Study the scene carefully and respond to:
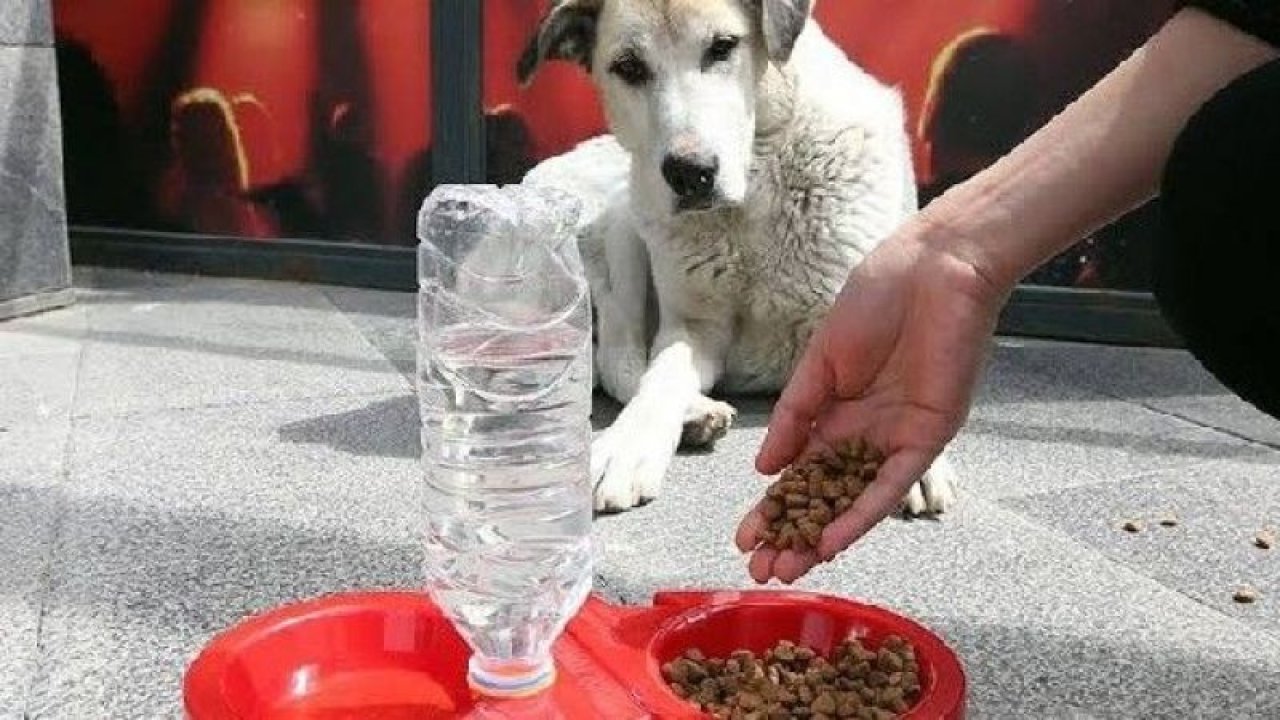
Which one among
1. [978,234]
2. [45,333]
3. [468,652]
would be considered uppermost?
[978,234]

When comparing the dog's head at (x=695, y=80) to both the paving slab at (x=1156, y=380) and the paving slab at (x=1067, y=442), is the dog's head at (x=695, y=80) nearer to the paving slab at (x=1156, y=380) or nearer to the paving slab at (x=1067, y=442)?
the paving slab at (x=1067, y=442)

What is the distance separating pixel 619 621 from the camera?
149 cm

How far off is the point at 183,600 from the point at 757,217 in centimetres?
155

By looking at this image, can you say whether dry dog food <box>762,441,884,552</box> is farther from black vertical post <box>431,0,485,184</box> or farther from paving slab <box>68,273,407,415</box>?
black vertical post <box>431,0,485,184</box>

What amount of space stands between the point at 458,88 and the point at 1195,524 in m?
3.00

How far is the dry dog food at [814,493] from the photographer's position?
1.49 meters

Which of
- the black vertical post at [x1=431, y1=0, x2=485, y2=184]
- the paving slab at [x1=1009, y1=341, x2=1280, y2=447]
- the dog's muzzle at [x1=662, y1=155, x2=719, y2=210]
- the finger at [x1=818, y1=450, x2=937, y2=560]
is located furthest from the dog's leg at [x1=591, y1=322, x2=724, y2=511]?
the black vertical post at [x1=431, y1=0, x2=485, y2=184]

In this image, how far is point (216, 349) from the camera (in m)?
3.71

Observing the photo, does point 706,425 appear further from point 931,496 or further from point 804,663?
point 804,663

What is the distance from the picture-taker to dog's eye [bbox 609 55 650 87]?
287cm

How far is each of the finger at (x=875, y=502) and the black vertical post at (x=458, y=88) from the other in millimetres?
3269

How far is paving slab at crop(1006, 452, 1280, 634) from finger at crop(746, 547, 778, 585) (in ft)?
2.61

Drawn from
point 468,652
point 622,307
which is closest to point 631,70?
point 622,307

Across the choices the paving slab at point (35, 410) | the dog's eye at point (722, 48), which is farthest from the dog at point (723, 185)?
the paving slab at point (35, 410)
